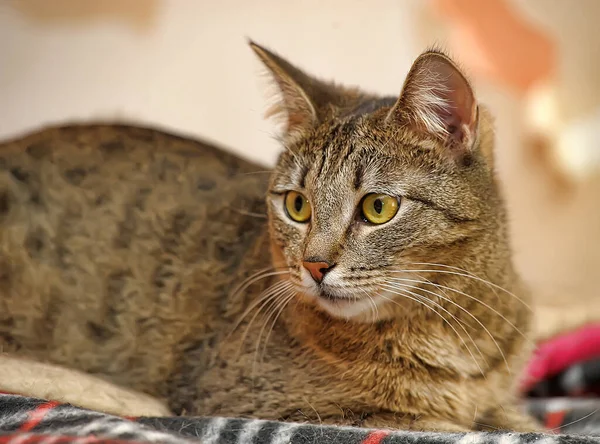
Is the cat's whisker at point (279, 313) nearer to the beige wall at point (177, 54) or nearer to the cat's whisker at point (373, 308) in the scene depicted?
the cat's whisker at point (373, 308)

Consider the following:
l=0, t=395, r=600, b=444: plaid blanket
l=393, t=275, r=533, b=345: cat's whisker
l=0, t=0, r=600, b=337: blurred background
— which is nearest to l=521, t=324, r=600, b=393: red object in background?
l=0, t=0, r=600, b=337: blurred background

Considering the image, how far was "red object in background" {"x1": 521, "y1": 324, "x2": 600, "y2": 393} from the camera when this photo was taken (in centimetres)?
201

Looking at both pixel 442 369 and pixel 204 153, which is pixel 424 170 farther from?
pixel 204 153

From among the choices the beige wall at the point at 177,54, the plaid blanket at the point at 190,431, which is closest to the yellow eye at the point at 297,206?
the plaid blanket at the point at 190,431

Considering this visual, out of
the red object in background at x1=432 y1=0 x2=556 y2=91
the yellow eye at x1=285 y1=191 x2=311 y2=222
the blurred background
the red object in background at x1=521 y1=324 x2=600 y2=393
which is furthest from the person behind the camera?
the red object in background at x1=432 y1=0 x2=556 y2=91

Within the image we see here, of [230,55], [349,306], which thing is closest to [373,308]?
[349,306]

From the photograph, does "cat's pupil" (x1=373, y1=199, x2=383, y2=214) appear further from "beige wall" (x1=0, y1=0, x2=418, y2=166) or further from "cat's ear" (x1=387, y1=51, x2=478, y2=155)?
"beige wall" (x1=0, y1=0, x2=418, y2=166)

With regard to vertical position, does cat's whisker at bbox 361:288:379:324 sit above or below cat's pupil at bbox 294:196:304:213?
below

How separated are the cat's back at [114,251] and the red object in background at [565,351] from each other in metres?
0.97

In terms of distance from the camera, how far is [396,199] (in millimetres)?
1227

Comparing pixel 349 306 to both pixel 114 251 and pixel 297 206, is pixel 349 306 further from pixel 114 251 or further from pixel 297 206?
pixel 114 251

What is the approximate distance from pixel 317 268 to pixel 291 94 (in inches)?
16.2

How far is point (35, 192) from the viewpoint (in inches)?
64.2

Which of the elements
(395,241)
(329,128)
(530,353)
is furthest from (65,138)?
(530,353)
